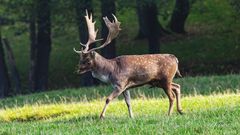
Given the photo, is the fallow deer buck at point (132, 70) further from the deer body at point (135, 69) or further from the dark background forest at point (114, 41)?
the dark background forest at point (114, 41)

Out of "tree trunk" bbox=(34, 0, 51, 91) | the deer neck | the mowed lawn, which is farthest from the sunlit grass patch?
"tree trunk" bbox=(34, 0, 51, 91)

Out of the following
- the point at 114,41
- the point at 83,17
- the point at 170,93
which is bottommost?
the point at 114,41

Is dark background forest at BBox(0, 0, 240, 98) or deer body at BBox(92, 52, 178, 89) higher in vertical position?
deer body at BBox(92, 52, 178, 89)

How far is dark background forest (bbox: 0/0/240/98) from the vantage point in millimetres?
24453

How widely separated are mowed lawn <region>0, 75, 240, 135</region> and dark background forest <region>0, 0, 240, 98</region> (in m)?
4.92

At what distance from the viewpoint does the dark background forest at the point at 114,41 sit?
24.5m

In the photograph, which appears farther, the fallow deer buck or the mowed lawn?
the fallow deer buck

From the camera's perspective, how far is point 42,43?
2583cm

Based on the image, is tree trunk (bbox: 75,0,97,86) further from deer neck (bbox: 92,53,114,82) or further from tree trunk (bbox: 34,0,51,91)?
deer neck (bbox: 92,53,114,82)

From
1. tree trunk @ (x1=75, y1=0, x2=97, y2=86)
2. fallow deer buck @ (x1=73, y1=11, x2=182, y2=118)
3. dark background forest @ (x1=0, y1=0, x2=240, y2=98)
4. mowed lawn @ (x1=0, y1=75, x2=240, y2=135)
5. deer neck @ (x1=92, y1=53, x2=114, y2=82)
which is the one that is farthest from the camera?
dark background forest @ (x1=0, y1=0, x2=240, y2=98)

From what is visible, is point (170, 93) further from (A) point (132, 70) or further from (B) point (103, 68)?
(B) point (103, 68)

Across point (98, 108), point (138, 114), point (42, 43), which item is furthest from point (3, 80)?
point (138, 114)

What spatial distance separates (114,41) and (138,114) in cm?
1324

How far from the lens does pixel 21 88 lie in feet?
96.4
